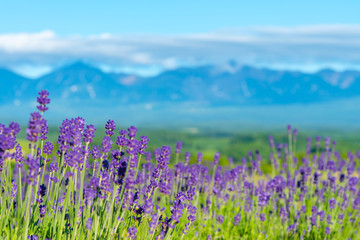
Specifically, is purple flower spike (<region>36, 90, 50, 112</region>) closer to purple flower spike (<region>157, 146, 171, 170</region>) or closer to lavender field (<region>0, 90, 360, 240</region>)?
lavender field (<region>0, 90, 360, 240</region>)

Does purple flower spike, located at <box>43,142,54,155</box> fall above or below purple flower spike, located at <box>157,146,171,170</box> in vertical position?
above

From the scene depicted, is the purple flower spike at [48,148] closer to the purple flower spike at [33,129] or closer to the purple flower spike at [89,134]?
the purple flower spike at [89,134]

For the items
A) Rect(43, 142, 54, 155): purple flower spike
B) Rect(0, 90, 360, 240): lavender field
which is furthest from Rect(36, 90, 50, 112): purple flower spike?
Rect(43, 142, 54, 155): purple flower spike

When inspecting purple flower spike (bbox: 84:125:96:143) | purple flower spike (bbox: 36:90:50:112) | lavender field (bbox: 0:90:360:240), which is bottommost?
lavender field (bbox: 0:90:360:240)

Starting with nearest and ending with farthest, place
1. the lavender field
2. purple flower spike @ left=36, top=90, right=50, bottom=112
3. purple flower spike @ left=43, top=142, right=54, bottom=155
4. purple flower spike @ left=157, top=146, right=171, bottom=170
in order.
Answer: purple flower spike @ left=36, top=90, right=50, bottom=112, the lavender field, purple flower spike @ left=157, top=146, right=171, bottom=170, purple flower spike @ left=43, top=142, right=54, bottom=155

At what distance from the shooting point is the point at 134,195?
3516 millimetres

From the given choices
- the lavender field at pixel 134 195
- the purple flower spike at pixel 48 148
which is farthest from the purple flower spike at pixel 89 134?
the purple flower spike at pixel 48 148

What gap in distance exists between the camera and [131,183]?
278 cm

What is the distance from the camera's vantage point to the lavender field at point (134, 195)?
9.36ft

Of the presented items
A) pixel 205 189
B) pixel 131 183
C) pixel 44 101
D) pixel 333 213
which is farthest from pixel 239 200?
pixel 44 101

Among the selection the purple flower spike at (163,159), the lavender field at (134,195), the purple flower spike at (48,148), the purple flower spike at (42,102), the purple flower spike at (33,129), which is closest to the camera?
the purple flower spike at (33,129)

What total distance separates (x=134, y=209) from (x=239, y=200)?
3602 millimetres

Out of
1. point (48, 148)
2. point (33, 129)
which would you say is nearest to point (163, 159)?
point (48, 148)

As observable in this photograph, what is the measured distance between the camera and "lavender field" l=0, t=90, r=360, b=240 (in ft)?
9.36
